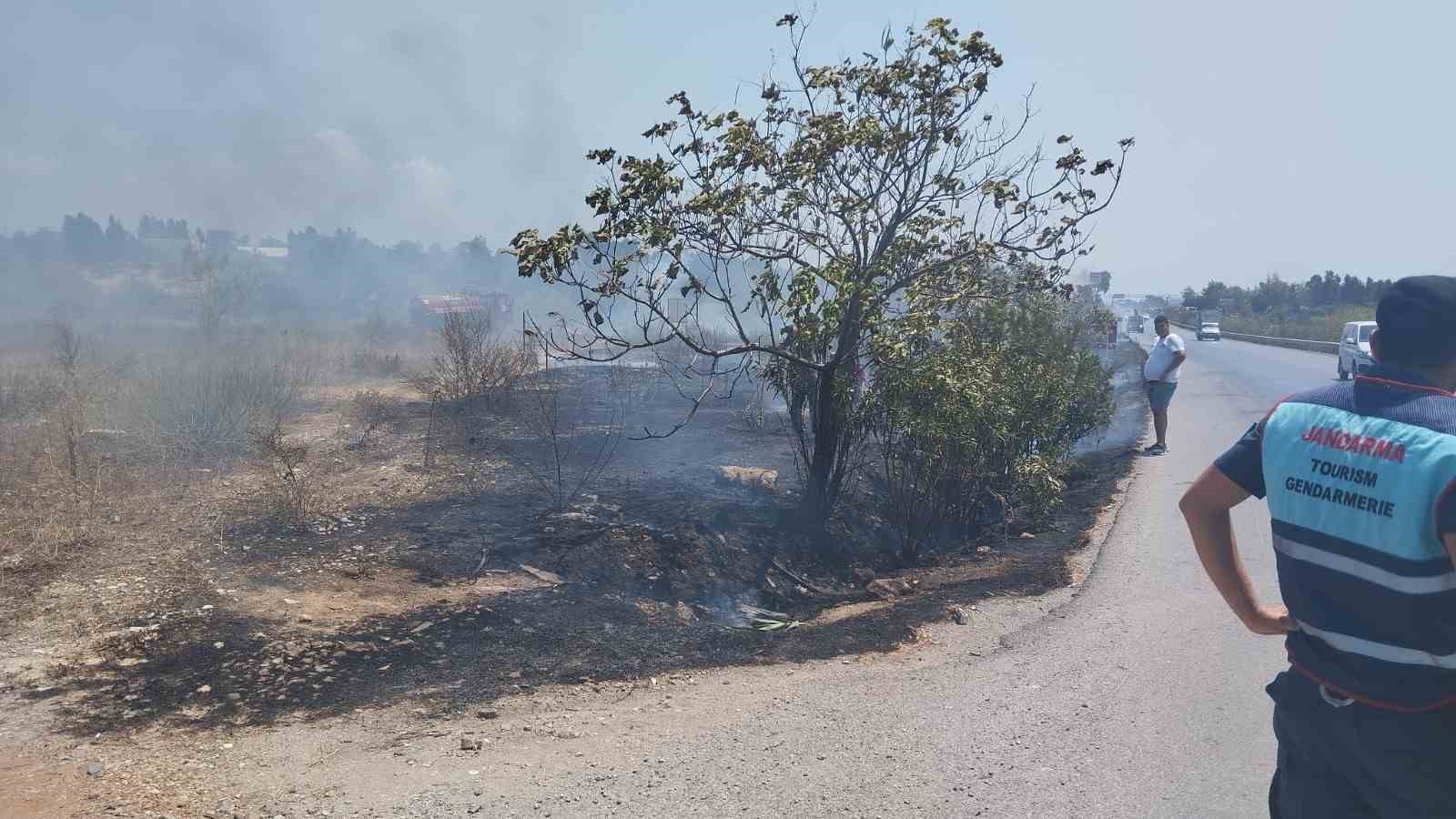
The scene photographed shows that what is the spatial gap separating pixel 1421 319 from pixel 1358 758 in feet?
2.82

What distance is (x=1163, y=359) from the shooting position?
39.4 ft

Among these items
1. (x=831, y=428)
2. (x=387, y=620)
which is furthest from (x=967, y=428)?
(x=387, y=620)

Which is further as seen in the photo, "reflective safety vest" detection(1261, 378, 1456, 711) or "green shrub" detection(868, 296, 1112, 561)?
"green shrub" detection(868, 296, 1112, 561)

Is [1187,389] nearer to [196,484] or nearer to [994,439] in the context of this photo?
[994,439]

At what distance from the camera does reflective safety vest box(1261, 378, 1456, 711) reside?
1884 millimetres

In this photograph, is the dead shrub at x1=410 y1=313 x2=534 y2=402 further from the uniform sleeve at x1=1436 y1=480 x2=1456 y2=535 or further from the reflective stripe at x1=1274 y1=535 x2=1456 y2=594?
the uniform sleeve at x1=1436 y1=480 x2=1456 y2=535

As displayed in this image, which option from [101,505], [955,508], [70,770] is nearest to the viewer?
[70,770]

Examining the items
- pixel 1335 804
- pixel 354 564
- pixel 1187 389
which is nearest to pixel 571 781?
pixel 1335 804

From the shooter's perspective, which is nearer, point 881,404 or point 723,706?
point 723,706

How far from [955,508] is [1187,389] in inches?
607

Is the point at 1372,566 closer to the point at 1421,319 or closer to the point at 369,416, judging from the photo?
the point at 1421,319

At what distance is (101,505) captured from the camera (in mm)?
7988

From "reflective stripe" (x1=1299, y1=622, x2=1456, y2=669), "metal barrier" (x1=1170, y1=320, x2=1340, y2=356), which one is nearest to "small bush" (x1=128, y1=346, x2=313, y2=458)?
"reflective stripe" (x1=1299, y1=622, x2=1456, y2=669)

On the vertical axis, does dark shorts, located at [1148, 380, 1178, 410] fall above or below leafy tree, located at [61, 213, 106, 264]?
below
